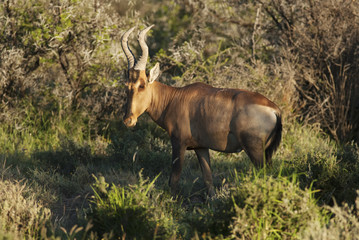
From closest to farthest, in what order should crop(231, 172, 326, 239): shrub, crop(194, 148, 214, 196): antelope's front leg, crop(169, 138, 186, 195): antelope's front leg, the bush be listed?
1. crop(231, 172, 326, 239): shrub
2. crop(169, 138, 186, 195): antelope's front leg
3. crop(194, 148, 214, 196): antelope's front leg
4. the bush

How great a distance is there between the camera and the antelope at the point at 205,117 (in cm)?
555

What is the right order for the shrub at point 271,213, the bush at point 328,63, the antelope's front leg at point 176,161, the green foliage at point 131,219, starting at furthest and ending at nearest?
the bush at point 328,63, the antelope's front leg at point 176,161, the green foliage at point 131,219, the shrub at point 271,213

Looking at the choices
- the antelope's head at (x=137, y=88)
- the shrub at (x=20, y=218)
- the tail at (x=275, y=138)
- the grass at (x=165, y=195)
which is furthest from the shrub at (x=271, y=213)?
the antelope's head at (x=137, y=88)

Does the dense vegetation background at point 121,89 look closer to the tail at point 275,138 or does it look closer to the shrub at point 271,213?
the tail at point 275,138

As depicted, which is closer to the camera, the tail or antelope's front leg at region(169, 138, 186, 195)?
the tail

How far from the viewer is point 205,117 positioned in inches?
233

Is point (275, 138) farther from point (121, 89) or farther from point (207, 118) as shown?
point (121, 89)

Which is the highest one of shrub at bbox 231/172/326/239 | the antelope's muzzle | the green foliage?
the antelope's muzzle

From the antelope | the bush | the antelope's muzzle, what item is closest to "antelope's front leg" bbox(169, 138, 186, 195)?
the antelope

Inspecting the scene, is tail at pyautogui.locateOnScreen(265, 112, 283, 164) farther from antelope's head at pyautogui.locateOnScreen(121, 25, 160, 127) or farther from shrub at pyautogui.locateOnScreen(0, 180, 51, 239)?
shrub at pyautogui.locateOnScreen(0, 180, 51, 239)

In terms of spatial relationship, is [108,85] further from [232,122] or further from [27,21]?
[232,122]

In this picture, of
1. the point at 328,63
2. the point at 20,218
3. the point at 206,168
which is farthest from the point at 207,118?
the point at 328,63

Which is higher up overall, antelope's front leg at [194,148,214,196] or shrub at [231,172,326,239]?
shrub at [231,172,326,239]

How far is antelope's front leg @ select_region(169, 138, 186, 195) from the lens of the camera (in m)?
5.96
